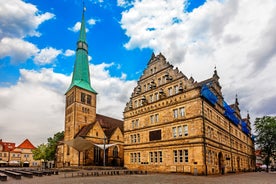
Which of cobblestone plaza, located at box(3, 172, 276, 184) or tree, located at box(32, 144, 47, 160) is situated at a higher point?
cobblestone plaza, located at box(3, 172, 276, 184)

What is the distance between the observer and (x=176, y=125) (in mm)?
30219

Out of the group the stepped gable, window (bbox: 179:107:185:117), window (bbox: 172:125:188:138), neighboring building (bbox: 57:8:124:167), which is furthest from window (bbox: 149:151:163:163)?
the stepped gable

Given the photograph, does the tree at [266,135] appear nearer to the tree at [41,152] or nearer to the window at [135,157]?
the window at [135,157]

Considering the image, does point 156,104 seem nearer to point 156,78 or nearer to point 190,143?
point 156,78

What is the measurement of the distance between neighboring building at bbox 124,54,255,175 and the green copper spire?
21.7 metres

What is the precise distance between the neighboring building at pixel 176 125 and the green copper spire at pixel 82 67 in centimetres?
2169

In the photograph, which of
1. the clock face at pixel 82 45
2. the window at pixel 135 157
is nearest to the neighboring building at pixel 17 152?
the clock face at pixel 82 45

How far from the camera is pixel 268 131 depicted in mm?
50500

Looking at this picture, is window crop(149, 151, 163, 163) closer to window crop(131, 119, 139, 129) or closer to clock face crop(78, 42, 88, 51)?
window crop(131, 119, 139, 129)

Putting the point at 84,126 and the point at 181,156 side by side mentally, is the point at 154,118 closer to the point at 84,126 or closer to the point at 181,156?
the point at 181,156

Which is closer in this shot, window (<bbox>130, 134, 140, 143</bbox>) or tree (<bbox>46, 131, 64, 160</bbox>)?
window (<bbox>130, 134, 140, 143</bbox>)

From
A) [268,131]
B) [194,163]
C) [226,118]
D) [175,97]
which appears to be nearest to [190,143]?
[194,163]

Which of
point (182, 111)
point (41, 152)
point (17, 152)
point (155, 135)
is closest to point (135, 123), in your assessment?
point (155, 135)

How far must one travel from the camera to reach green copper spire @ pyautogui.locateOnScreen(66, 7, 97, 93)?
57.4m
